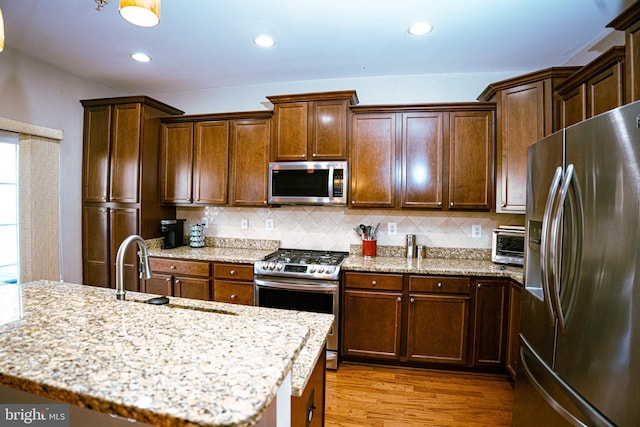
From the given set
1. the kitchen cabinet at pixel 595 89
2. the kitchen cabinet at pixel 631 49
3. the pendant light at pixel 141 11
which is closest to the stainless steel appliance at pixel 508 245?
the kitchen cabinet at pixel 595 89

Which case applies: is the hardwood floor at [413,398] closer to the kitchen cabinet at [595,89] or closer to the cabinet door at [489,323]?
the cabinet door at [489,323]

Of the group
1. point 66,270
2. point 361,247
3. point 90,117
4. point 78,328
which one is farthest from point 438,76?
point 66,270

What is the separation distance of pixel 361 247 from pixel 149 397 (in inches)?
113

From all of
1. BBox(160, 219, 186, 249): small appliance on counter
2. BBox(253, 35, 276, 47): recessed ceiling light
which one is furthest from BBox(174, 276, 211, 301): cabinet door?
BBox(253, 35, 276, 47): recessed ceiling light

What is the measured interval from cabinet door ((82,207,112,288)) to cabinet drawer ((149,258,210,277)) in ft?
2.07

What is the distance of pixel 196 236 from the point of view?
3535 mm

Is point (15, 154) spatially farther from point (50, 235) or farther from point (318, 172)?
point (318, 172)

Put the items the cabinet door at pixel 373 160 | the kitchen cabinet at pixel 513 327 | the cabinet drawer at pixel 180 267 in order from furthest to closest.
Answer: the cabinet drawer at pixel 180 267, the cabinet door at pixel 373 160, the kitchen cabinet at pixel 513 327

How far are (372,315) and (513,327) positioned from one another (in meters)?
1.11

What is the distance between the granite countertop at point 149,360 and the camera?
1.62ft

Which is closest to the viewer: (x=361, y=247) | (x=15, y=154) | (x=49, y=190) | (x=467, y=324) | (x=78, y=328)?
(x=78, y=328)

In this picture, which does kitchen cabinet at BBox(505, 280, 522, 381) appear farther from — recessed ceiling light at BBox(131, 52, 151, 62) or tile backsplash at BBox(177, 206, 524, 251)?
recessed ceiling light at BBox(131, 52, 151, 62)

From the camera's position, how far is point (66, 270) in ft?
10.8

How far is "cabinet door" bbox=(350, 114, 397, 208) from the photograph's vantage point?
2932mm
